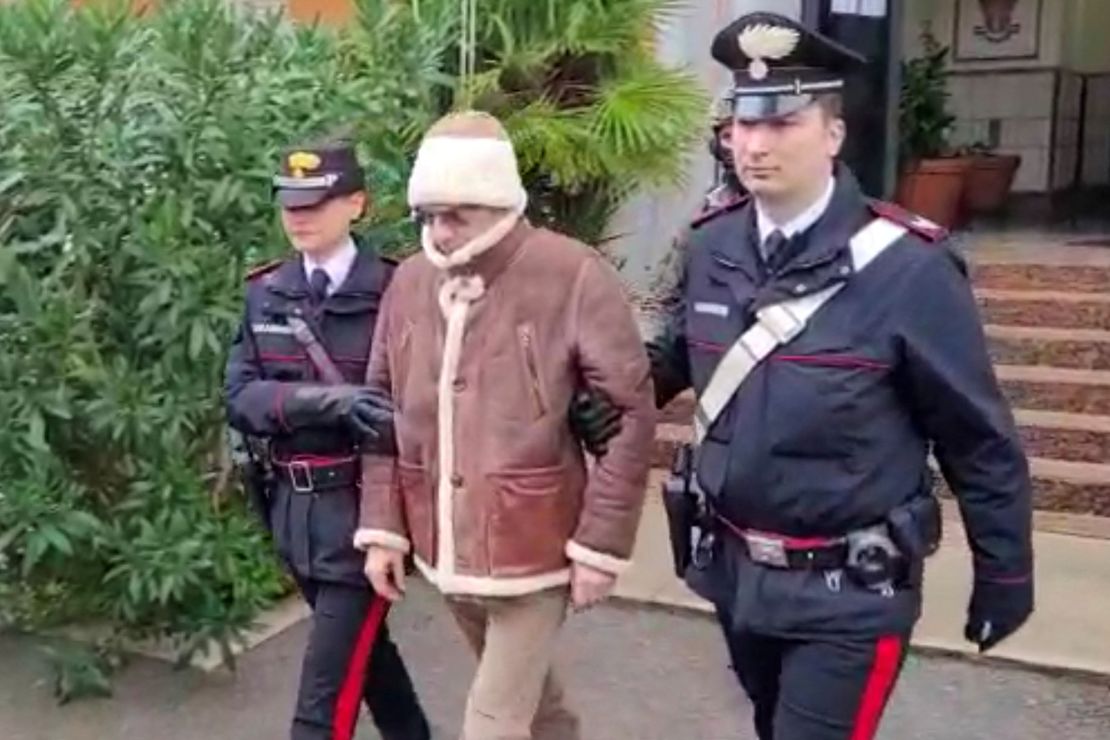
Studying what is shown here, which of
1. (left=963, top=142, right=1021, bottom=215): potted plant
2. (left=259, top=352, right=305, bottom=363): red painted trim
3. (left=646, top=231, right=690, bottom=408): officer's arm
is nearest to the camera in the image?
(left=646, top=231, right=690, bottom=408): officer's arm

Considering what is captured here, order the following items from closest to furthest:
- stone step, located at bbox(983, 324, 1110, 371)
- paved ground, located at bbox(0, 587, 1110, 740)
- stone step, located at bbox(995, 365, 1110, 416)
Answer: paved ground, located at bbox(0, 587, 1110, 740), stone step, located at bbox(995, 365, 1110, 416), stone step, located at bbox(983, 324, 1110, 371)

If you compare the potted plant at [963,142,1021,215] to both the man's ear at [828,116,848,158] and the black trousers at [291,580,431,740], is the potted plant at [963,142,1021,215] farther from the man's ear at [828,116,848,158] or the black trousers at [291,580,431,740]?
the man's ear at [828,116,848,158]

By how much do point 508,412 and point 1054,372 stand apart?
14.6 ft

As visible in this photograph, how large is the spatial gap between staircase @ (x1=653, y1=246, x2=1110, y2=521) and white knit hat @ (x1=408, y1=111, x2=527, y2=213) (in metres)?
3.03

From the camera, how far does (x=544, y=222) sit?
21.9 feet

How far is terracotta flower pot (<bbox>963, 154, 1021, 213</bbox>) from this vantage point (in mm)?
10398

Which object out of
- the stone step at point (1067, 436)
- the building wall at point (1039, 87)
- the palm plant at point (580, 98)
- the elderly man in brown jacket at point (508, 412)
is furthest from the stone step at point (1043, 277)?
the elderly man in brown jacket at point (508, 412)

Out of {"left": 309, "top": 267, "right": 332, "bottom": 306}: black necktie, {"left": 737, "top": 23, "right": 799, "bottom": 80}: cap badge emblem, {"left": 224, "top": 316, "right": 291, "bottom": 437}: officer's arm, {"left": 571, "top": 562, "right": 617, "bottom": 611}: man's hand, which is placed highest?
{"left": 737, "top": 23, "right": 799, "bottom": 80}: cap badge emblem

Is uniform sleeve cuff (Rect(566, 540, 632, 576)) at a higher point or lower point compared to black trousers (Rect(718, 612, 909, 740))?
higher

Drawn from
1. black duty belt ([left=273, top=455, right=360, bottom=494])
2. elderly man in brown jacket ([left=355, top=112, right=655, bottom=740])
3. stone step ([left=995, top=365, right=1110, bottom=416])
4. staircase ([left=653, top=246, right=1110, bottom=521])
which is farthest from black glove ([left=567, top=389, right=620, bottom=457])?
stone step ([left=995, top=365, right=1110, bottom=416])

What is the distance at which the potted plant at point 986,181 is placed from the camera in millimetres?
10391

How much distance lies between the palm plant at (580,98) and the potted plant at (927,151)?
3.43m

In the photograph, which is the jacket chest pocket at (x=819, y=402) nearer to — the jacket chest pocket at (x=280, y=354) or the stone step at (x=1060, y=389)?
the jacket chest pocket at (x=280, y=354)

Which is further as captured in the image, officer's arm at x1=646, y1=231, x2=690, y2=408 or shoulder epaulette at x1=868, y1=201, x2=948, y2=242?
officer's arm at x1=646, y1=231, x2=690, y2=408
